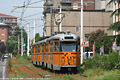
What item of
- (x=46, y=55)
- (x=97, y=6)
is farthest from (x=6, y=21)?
(x=46, y=55)

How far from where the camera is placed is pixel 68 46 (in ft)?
76.3

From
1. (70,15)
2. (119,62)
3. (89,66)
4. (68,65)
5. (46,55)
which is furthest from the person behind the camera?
(70,15)

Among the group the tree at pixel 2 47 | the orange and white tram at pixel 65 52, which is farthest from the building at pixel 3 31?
the orange and white tram at pixel 65 52

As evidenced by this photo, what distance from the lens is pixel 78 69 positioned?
24.0 meters

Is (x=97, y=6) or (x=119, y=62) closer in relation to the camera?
(x=119, y=62)

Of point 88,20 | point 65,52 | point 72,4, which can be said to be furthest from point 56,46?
point 72,4

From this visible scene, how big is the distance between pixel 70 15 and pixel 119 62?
60868mm

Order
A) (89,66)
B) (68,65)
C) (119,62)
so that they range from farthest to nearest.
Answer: (89,66), (68,65), (119,62)

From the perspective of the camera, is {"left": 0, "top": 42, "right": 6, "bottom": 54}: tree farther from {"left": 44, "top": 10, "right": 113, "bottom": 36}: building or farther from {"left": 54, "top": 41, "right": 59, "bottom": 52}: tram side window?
{"left": 54, "top": 41, "right": 59, "bottom": 52}: tram side window

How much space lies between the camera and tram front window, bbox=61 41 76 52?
76.1 feet

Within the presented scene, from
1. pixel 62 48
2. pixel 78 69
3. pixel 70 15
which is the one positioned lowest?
pixel 78 69

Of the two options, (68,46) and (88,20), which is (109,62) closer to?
(68,46)

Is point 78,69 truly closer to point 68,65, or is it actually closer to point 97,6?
point 68,65

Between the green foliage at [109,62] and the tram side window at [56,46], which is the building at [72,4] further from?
the tram side window at [56,46]
